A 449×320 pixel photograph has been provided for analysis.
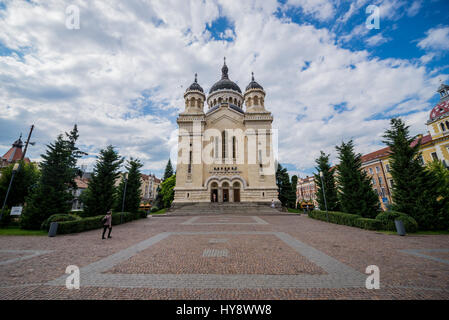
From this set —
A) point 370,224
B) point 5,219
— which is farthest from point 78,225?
point 370,224

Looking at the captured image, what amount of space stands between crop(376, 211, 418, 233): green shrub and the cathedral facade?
18.7 m

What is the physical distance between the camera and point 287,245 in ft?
26.0

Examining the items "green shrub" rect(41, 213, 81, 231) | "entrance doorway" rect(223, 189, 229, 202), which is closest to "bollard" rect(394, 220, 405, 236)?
"green shrub" rect(41, 213, 81, 231)

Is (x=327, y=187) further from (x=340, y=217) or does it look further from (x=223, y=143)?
(x=223, y=143)

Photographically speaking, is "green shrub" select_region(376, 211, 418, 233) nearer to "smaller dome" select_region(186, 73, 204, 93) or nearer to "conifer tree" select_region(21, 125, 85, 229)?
"conifer tree" select_region(21, 125, 85, 229)

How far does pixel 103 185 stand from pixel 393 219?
73.9 feet

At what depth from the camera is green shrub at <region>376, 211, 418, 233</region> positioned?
10.9 m

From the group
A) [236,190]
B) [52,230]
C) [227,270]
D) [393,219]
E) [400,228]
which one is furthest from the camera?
[236,190]

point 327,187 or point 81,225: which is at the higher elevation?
point 327,187

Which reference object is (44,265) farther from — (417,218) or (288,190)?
(288,190)

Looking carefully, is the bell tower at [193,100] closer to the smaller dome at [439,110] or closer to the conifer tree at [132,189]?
the conifer tree at [132,189]

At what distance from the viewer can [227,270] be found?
4992mm
